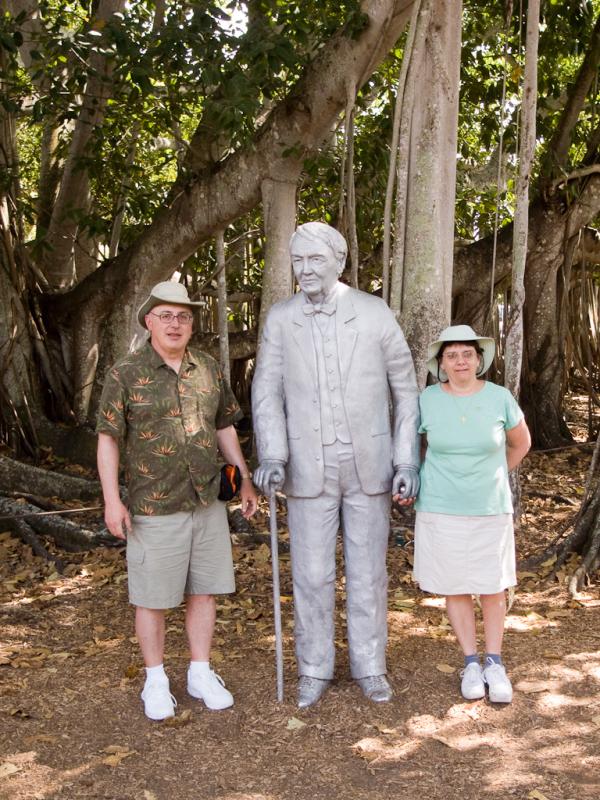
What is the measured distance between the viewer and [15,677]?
4305mm

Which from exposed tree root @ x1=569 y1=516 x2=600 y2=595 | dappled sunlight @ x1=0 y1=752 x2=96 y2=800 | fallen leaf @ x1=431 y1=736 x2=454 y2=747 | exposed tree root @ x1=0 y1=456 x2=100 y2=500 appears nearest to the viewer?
dappled sunlight @ x1=0 y1=752 x2=96 y2=800

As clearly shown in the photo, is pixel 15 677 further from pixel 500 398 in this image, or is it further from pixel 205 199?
pixel 205 199

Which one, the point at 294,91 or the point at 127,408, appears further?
the point at 294,91

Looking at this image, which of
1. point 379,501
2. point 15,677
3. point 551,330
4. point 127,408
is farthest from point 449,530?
point 551,330

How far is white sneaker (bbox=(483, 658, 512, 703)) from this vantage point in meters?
3.82

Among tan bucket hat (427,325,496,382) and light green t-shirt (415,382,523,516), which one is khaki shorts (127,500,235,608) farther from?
tan bucket hat (427,325,496,382)

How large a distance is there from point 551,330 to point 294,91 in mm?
3475

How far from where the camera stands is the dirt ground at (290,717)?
332cm

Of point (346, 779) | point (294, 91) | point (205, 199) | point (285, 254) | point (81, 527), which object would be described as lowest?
point (346, 779)

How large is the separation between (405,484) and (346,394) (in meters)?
0.41

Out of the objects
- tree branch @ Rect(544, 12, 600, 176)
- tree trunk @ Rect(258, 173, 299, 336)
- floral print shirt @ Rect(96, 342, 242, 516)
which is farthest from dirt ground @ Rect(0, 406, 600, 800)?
tree branch @ Rect(544, 12, 600, 176)

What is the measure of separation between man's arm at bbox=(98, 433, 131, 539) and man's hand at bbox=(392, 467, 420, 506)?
1.02m

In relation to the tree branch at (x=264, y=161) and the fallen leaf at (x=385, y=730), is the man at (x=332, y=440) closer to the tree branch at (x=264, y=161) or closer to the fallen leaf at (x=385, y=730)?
the fallen leaf at (x=385, y=730)

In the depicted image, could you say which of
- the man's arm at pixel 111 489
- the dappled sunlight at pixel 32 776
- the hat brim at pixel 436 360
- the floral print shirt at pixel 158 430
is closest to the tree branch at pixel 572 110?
the hat brim at pixel 436 360
